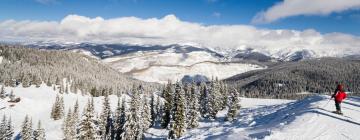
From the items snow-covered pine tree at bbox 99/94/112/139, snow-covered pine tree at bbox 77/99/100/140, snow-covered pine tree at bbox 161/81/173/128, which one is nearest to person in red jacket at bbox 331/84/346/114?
snow-covered pine tree at bbox 77/99/100/140

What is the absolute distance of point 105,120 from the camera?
245 ft

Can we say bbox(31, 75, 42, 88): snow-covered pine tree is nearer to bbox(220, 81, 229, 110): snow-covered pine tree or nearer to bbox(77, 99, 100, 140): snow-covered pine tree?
bbox(220, 81, 229, 110): snow-covered pine tree

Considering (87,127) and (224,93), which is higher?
(224,93)

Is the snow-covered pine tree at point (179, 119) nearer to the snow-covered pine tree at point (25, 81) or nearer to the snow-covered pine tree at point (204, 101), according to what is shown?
the snow-covered pine tree at point (204, 101)

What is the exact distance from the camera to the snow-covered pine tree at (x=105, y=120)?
2862 inches

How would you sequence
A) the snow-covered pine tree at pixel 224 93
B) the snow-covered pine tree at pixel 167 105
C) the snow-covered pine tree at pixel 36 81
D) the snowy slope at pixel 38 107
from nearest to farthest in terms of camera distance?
the snow-covered pine tree at pixel 167 105 < the snow-covered pine tree at pixel 224 93 < the snowy slope at pixel 38 107 < the snow-covered pine tree at pixel 36 81

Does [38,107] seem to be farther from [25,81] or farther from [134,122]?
[134,122]

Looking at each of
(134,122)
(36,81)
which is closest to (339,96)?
(134,122)

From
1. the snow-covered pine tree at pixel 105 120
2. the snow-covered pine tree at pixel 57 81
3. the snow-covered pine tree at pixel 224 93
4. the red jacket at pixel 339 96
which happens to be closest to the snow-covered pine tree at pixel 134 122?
the snow-covered pine tree at pixel 105 120

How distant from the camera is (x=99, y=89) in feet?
652

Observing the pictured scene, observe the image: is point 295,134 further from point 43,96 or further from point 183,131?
point 43,96

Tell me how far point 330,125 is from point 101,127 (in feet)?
176

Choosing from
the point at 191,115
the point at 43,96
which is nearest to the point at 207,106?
the point at 191,115

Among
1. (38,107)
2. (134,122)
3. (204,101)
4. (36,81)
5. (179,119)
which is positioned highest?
(36,81)
